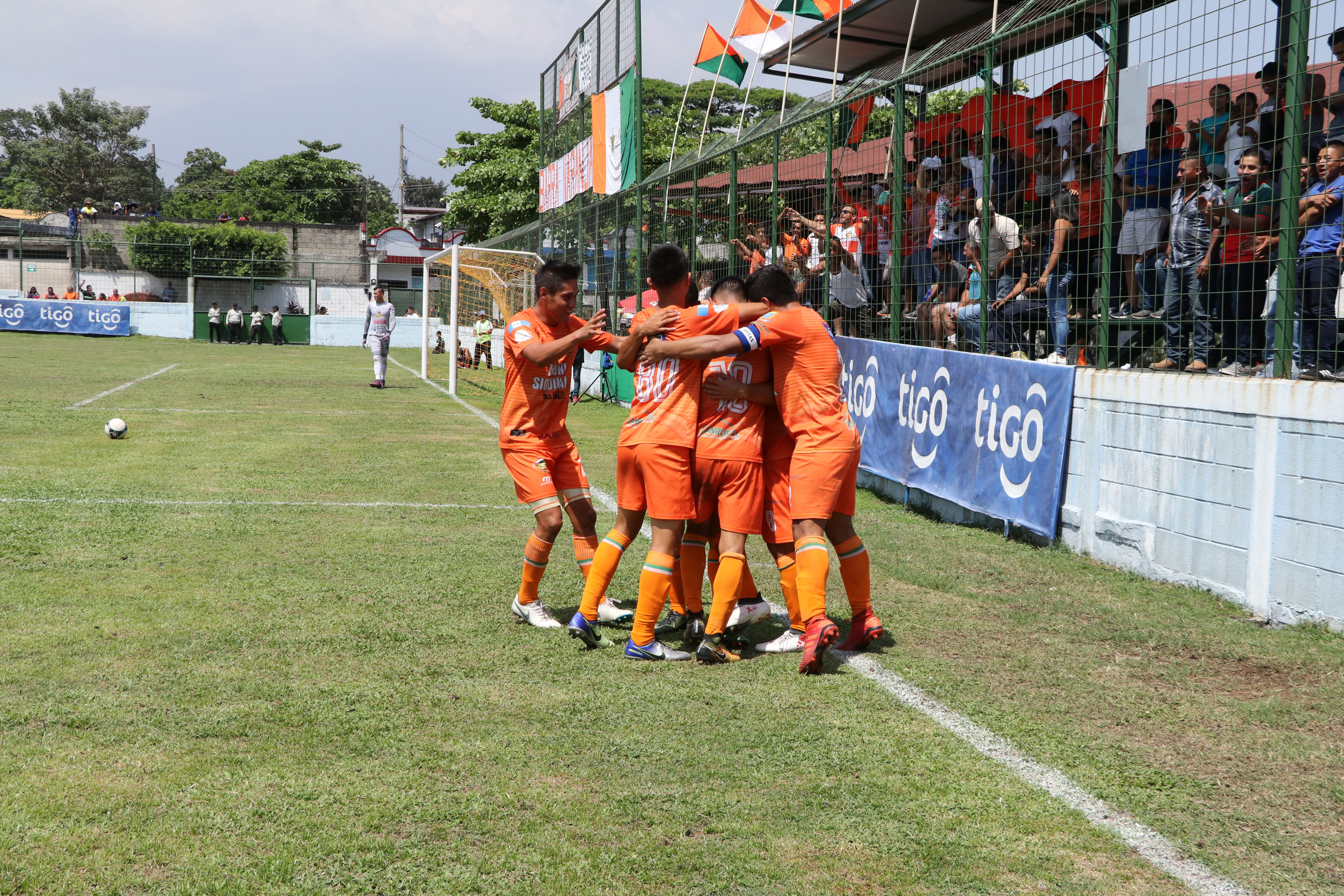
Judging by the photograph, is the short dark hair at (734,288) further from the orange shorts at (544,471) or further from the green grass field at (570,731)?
the green grass field at (570,731)

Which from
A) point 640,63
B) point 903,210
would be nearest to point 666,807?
point 903,210

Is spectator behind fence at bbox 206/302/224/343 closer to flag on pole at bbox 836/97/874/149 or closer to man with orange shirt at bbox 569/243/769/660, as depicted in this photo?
flag on pole at bbox 836/97/874/149

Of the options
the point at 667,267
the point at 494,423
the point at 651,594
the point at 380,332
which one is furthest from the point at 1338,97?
the point at 380,332

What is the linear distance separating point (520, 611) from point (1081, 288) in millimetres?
4500

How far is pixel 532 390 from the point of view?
18.1 ft

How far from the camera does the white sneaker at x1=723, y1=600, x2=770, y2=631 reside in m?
5.22

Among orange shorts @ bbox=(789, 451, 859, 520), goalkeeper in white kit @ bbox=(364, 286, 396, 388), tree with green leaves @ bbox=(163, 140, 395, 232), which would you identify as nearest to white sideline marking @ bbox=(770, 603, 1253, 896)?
orange shorts @ bbox=(789, 451, 859, 520)

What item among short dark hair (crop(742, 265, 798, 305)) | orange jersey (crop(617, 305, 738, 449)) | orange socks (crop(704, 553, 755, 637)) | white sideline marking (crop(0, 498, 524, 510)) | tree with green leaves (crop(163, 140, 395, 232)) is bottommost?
white sideline marking (crop(0, 498, 524, 510))

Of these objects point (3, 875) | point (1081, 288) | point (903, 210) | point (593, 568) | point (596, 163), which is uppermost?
point (596, 163)

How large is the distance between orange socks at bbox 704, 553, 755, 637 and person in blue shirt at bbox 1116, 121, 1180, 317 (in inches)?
142

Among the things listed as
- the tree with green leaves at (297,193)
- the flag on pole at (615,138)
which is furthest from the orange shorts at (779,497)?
the tree with green leaves at (297,193)

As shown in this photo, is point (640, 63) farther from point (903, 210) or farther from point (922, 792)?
point (922, 792)

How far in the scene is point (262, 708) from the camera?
4.02 metres

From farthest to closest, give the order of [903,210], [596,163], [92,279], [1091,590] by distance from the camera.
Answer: [92,279] < [596,163] < [903,210] < [1091,590]
